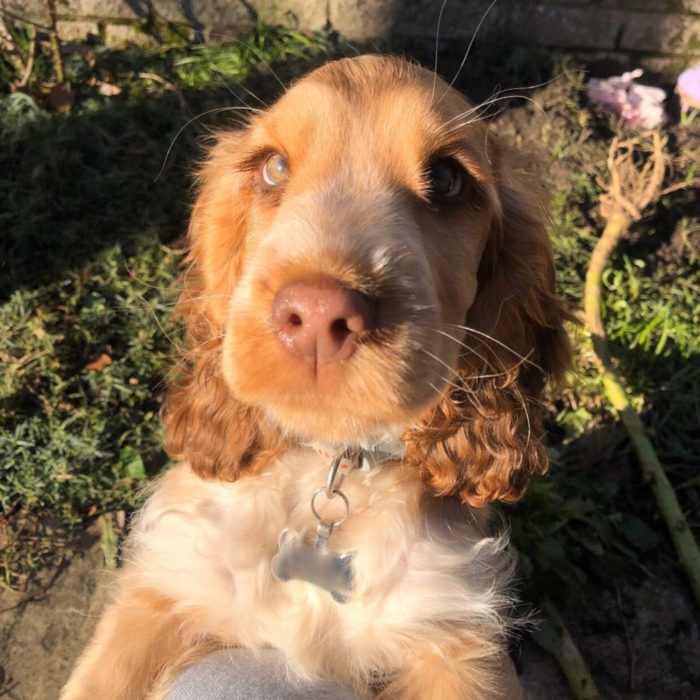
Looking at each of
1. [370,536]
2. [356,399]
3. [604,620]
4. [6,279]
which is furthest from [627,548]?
[6,279]

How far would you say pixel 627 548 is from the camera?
331 cm

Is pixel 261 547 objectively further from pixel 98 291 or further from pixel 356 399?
pixel 98 291

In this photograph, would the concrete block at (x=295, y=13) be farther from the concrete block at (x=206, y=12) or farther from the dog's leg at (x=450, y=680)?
the dog's leg at (x=450, y=680)

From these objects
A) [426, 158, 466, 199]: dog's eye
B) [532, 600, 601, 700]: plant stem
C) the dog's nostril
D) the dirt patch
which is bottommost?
the dirt patch

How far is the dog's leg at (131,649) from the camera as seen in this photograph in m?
2.16

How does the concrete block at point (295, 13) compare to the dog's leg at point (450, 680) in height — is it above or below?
above

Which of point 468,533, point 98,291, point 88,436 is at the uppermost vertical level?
point 468,533

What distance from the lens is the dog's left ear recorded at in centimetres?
224

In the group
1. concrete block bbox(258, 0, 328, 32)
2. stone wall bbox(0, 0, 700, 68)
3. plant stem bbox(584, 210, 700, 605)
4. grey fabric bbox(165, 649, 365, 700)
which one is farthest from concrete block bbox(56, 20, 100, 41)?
grey fabric bbox(165, 649, 365, 700)

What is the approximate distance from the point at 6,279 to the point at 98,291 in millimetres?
461

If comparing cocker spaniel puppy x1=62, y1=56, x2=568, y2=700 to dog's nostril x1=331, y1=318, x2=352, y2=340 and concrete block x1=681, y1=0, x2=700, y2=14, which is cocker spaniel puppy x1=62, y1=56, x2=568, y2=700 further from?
concrete block x1=681, y1=0, x2=700, y2=14

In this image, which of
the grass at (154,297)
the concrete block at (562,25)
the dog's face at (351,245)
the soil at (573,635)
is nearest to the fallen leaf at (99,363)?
the grass at (154,297)

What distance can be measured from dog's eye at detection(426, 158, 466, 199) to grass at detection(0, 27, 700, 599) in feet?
2.67

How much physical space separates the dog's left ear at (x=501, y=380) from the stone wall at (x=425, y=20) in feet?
9.55
